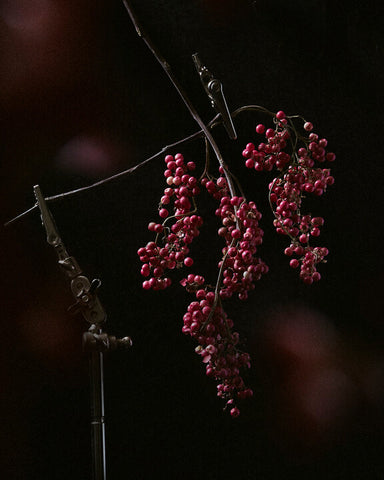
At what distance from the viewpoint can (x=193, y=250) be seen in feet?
3.32

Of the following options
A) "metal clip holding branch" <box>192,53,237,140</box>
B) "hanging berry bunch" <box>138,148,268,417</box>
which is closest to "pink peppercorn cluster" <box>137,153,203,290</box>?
"hanging berry bunch" <box>138,148,268,417</box>

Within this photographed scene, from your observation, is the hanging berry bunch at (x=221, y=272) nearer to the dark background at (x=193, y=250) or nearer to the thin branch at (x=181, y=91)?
the thin branch at (x=181, y=91)

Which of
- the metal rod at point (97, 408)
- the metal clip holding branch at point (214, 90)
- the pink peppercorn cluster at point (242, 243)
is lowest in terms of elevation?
the metal rod at point (97, 408)

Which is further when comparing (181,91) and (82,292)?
(181,91)

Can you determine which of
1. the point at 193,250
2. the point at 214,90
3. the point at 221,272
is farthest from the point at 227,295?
the point at 214,90

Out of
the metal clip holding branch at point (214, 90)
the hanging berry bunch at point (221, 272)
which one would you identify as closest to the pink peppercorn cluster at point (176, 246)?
the hanging berry bunch at point (221, 272)

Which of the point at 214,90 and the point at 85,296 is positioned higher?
the point at 214,90

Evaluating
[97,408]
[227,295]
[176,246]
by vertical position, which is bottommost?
[97,408]

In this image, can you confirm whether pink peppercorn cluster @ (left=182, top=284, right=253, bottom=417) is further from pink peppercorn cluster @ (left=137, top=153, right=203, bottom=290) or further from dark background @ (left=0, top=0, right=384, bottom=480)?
dark background @ (left=0, top=0, right=384, bottom=480)

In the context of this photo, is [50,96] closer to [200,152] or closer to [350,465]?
[200,152]

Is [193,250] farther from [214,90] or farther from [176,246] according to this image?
[214,90]

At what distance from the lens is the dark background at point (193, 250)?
37.5 inches

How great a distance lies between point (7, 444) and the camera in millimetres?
948

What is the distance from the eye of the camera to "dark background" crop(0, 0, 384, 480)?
0.95 m
